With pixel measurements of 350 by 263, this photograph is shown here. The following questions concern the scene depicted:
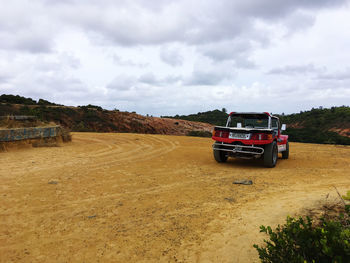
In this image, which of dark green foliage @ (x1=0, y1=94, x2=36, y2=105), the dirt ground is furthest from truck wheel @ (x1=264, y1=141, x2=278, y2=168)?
dark green foliage @ (x1=0, y1=94, x2=36, y2=105)

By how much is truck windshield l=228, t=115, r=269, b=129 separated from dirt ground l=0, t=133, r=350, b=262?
1.79 metres

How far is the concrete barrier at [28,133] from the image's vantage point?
9828mm

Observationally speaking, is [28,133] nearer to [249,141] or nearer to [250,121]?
[249,141]

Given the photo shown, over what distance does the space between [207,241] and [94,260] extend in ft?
4.57

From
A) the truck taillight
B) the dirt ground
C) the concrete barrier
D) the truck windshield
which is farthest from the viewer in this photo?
the concrete barrier

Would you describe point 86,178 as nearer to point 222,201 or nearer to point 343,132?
point 222,201

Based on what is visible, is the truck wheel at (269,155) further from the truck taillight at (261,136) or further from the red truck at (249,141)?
the truck taillight at (261,136)

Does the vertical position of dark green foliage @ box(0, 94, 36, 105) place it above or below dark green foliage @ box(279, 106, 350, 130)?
above

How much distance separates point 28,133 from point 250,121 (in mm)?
9304

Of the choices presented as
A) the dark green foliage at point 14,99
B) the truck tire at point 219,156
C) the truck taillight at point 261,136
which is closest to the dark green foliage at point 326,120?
the truck tire at point 219,156

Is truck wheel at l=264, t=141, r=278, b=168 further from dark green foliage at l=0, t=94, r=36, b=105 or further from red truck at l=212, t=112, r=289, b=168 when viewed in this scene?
dark green foliage at l=0, t=94, r=36, b=105

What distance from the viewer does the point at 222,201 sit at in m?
4.61

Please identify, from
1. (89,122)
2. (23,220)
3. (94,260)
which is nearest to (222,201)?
(94,260)

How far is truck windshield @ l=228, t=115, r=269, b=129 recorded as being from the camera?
9.03 meters
